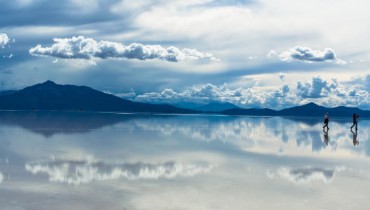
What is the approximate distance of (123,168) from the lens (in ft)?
61.3

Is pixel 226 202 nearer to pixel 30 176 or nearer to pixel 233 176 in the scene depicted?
pixel 233 176

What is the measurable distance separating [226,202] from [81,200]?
425 centimetres

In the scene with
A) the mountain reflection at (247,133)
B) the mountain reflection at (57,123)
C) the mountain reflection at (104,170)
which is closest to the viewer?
the mountain reflection at (104,170)

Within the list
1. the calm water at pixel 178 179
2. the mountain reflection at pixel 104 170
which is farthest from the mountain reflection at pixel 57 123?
the mountain reflection at pixel 104 170

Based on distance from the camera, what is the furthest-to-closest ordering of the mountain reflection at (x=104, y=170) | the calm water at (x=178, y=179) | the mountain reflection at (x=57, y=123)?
the mountain reflection at (x=57, y=123), the mountain reflection at (x=104, y=170), the calm water at (x=178, y=179)

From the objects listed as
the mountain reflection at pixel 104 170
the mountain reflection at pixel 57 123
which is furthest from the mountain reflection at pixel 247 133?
the mountain reflection at pixel 104 170

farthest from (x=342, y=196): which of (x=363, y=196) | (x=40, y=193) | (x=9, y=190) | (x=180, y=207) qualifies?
(x=9, y=190)

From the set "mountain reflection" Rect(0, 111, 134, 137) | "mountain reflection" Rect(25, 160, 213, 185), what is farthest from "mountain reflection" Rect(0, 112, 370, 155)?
"mountain reflection" Rect(25, 160, 213, 185)

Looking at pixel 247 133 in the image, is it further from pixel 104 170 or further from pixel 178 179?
pixel 178 179

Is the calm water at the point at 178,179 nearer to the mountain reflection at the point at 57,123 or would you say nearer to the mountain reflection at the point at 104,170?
the mountain reflection at the point at 104,170

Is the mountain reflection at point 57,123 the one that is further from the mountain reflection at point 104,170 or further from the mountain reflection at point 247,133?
the mountain reflection at point 104,170

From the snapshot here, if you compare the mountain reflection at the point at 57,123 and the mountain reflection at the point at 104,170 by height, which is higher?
the mountain reflection at the point at 57,123

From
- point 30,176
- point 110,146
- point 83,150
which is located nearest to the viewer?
point 30,176

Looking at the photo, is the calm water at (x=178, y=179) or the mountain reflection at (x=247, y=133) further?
the mountain reflection at (x=247, y=133)
